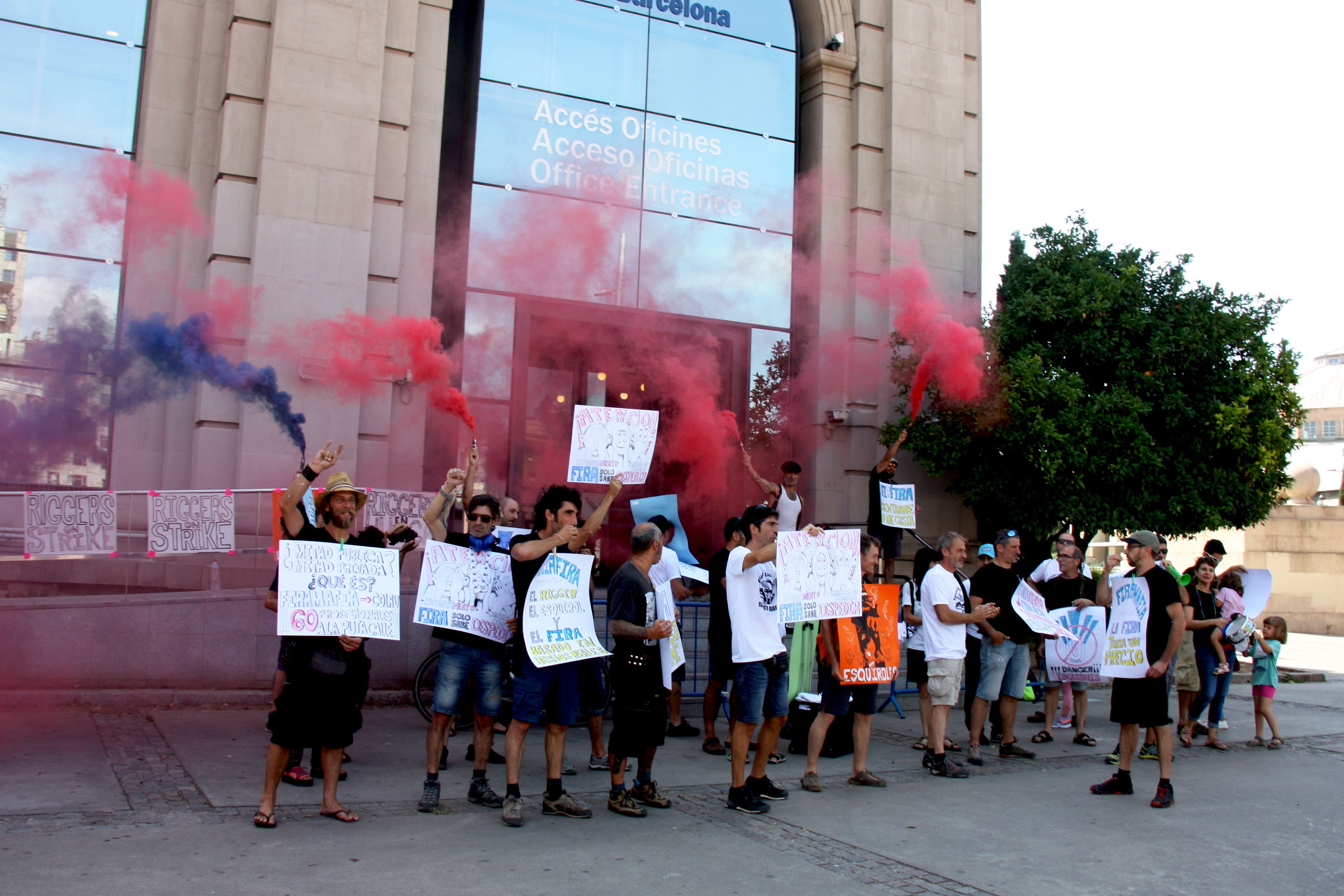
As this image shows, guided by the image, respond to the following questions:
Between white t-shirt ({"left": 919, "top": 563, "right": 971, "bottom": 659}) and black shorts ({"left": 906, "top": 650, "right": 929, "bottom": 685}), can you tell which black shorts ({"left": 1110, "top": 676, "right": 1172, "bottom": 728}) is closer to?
white t-shirt ({"left": 919, "top": 563, "right": 971, "bottom": 659})

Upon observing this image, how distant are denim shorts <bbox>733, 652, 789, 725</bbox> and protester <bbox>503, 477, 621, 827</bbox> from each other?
40.5 inches

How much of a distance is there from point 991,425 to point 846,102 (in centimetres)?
568

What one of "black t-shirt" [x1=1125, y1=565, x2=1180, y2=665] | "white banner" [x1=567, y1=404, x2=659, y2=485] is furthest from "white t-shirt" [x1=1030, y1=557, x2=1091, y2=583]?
"white banner" [x1=567, y1=404, x2=659, y2=485]

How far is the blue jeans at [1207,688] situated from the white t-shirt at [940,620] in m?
Result: 3.13

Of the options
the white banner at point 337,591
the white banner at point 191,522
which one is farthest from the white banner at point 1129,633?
the white banner at point 191,522

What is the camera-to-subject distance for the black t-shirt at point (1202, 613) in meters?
9.62

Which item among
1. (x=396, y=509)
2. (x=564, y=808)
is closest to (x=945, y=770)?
(x=564, y=808)

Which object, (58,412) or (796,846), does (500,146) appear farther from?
(796,846)

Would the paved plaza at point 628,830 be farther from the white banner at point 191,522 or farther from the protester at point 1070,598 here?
the white banner at point 191,522

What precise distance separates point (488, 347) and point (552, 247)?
5.20 feet

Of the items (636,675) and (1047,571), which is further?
(1047,571)

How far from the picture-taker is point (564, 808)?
20.0ft

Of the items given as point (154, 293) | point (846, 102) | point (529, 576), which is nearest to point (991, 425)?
point (846, 102)

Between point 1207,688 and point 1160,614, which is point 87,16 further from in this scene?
point 1207,688
